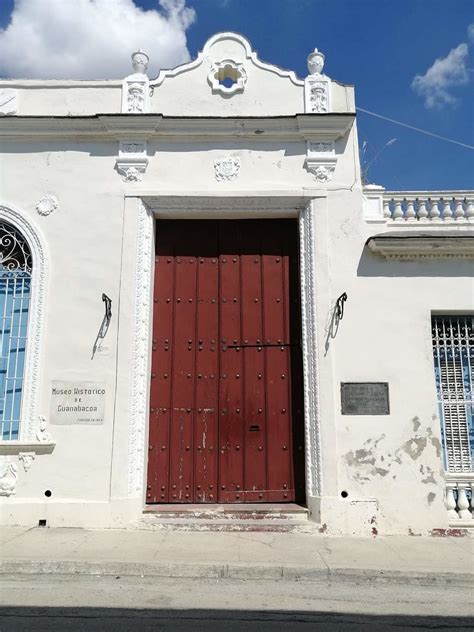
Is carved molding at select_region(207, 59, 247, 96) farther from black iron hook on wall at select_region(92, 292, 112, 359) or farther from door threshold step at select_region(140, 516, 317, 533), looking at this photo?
door threshold step at select_region(140, 516, 317, 533)

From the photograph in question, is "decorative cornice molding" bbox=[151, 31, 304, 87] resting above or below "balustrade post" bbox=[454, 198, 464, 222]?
above

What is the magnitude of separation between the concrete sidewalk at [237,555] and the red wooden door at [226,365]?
0.90 meters

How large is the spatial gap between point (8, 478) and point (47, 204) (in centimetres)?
352

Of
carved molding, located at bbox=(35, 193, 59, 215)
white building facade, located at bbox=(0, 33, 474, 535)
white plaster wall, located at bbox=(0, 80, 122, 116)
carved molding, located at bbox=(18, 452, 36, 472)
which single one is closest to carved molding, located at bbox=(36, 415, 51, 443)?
white building facade, located at bbox=(0, 33, 474, 535)

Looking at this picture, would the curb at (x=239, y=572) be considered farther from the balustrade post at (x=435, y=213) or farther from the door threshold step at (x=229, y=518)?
the balustrade post at (x=435, y=213)

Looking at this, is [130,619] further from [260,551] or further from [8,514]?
[8,514]

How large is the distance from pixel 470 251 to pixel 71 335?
5215 millimetres

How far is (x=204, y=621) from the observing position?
3.66 m

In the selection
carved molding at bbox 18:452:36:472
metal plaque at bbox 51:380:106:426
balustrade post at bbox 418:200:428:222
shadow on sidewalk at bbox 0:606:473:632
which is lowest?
shadow on sidewalk at bbox 0:606:473:632

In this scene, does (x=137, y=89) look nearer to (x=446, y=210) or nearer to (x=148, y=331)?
(x=148, y=331)

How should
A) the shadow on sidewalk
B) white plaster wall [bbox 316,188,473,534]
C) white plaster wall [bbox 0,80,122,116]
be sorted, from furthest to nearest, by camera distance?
white plaster wall [bbox 0,80,122,116], white plaster wall [bbox 316,188,473,534], the shadow on sidewalk

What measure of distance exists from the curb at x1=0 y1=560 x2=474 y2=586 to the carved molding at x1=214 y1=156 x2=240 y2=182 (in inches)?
189

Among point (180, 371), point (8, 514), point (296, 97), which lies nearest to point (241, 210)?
point (296, 97)

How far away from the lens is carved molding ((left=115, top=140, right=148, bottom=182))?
23.6 ft
